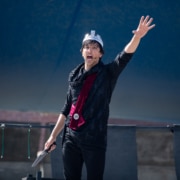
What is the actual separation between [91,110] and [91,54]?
12.6 inches

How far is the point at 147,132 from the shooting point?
4.45 meters

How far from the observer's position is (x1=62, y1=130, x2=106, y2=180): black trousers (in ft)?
8.39

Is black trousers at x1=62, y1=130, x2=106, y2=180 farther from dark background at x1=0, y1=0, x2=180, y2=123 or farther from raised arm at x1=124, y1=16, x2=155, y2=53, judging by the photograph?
dark background at x1=0, y1=0, x2=180, y2=123

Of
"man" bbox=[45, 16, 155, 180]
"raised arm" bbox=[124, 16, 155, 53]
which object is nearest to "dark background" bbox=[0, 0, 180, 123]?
"man" bbox=[45, 16, 155, 180]

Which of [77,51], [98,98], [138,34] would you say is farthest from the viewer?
[77,51]

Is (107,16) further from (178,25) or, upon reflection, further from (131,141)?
(131,141)

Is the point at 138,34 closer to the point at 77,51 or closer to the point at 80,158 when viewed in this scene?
the point at 80,158

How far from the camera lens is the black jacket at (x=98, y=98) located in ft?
8.41

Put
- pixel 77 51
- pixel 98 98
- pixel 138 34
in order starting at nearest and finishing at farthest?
pixel 138 34, pixel 98 98, pixel 77 51

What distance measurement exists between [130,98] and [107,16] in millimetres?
712

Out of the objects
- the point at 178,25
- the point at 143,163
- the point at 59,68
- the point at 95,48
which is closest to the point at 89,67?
the point at 95,48

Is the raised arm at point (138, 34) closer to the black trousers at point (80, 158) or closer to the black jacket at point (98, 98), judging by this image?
the black jacket at point (98, 98)

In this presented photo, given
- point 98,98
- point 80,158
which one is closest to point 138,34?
point 98,98

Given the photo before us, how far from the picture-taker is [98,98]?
103 inches
